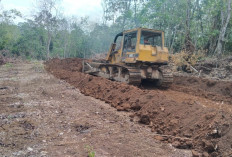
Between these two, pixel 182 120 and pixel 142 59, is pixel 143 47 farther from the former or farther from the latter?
pixel 182 120

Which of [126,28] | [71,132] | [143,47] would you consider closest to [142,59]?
[143,47]

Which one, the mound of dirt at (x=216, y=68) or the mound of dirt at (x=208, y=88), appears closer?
the mound of dirt at (x=208, y=88)

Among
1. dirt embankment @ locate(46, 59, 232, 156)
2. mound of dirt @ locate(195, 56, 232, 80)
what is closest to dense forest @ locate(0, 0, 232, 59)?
mound of dirt @ locate(195, 56, 232, 80)

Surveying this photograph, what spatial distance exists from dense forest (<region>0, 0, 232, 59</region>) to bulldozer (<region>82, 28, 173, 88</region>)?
296 inches

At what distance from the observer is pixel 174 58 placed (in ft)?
45.4

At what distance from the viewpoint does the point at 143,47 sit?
846 centimetres

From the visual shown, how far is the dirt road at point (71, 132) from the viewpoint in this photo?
9.95 ft

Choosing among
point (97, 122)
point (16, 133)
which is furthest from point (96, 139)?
point (16, 133)

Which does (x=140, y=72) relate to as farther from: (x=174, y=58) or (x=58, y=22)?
(x=58, y=22)

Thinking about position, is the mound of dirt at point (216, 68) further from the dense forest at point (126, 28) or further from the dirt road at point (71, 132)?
the dirt road at point (71, 132)

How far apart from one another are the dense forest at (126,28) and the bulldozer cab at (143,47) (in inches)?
299

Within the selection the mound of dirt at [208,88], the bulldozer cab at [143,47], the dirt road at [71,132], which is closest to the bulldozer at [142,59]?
the bulldozer cab at [143,47]

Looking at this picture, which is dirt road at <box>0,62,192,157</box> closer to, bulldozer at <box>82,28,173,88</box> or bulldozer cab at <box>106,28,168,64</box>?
bulldozer at <box>82,28,173,88</box>

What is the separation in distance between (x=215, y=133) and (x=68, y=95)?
4.98 metres
